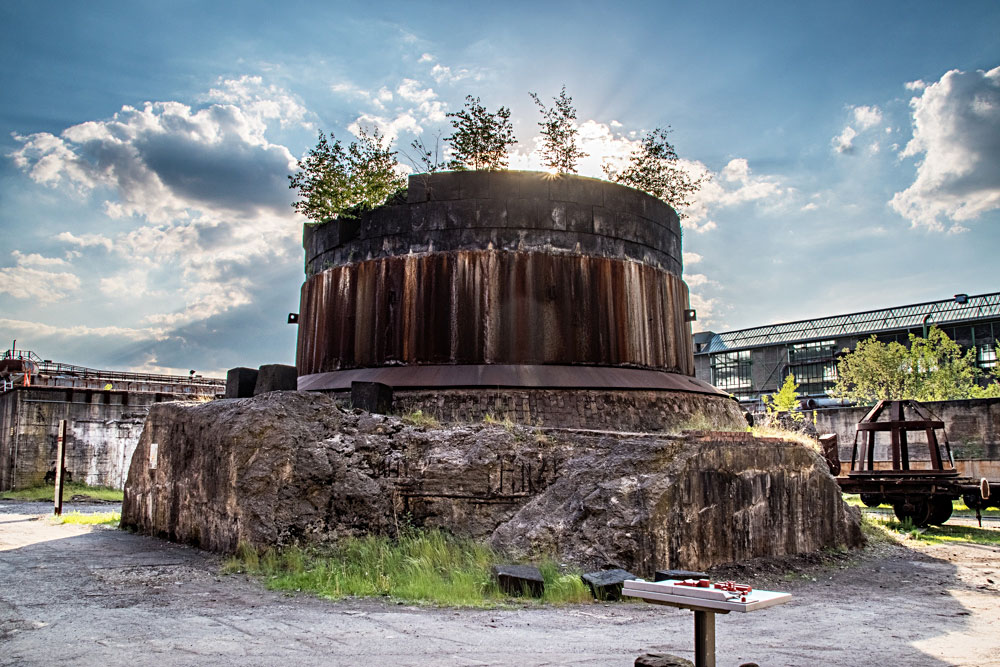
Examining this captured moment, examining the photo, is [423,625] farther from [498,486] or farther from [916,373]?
[916,373]

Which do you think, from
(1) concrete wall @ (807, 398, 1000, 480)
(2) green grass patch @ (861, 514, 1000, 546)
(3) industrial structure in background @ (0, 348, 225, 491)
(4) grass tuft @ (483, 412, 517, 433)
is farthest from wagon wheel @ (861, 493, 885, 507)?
(3) industrial structure in background @ (0, 348, 225, 491)

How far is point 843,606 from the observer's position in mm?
8094

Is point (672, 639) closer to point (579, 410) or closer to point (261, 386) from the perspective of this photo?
point (579, 410)

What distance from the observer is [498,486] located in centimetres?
1009

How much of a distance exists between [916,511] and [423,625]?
570 inches

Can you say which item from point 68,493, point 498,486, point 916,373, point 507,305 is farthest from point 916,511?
point 916,373

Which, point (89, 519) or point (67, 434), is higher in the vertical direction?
point (67, 434)

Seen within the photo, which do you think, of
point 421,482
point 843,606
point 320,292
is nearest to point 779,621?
point 843,606

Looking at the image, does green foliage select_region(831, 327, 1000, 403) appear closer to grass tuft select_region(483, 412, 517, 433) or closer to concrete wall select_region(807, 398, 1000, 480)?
concrete wall select_region(807, 398, 1000, 480)

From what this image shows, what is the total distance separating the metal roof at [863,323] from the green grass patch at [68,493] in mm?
48986

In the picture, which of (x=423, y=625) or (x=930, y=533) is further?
(x=930, y=533)

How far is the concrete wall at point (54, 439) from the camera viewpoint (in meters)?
26.1

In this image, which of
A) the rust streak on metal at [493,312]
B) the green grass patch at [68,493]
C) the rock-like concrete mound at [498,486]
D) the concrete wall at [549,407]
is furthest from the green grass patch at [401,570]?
the green grass patch at [68,493]

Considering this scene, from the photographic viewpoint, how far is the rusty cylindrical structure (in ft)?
39.7
